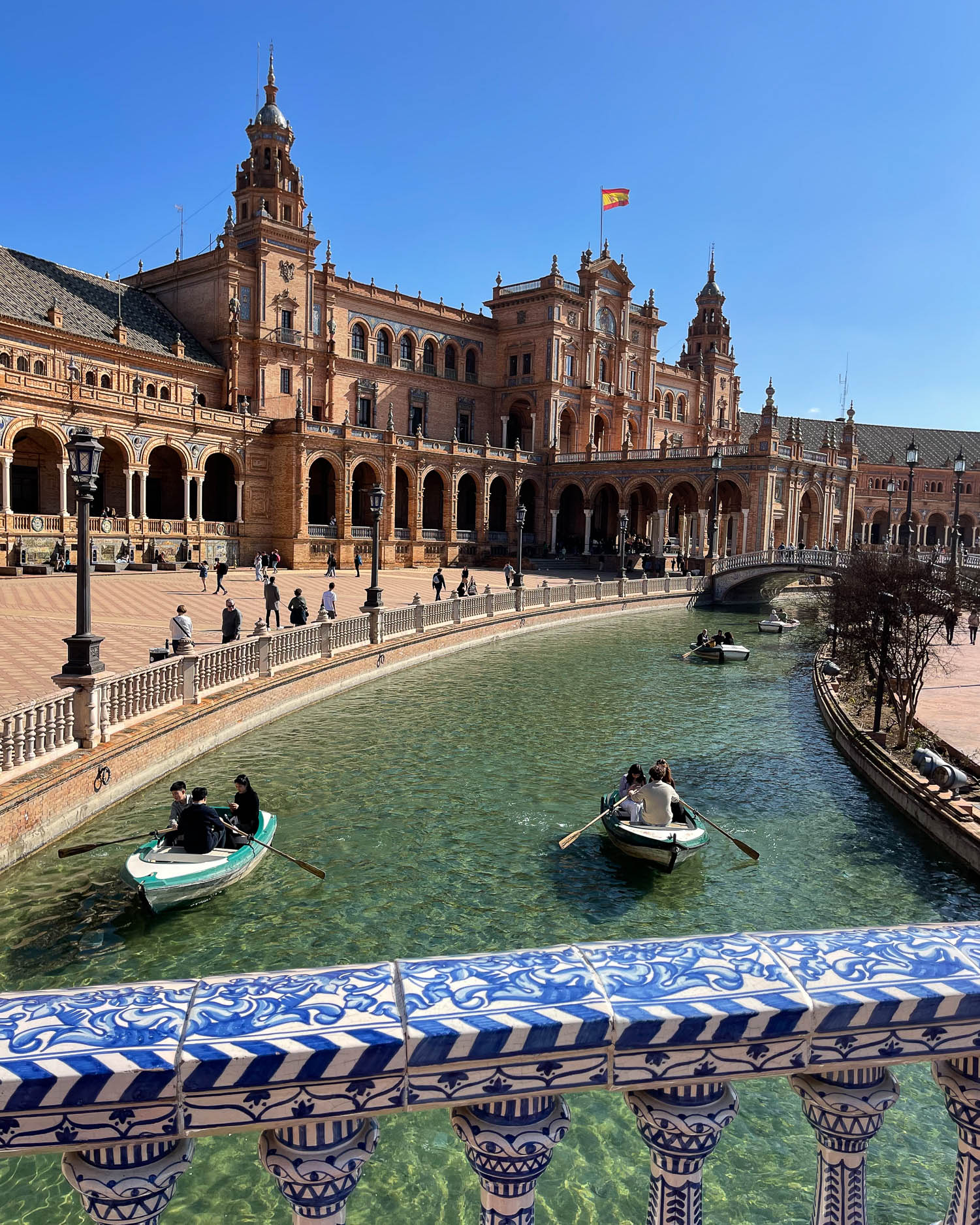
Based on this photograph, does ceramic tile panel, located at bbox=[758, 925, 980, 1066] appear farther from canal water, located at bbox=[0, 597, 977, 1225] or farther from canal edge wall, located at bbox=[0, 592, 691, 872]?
canal edge wall, located at bbox=[0, 592, 691, 872]

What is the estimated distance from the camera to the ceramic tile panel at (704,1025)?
5.92 feet

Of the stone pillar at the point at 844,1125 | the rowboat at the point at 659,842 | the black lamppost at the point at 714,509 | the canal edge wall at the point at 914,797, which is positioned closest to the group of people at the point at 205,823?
the rowboat at the point at 659,842

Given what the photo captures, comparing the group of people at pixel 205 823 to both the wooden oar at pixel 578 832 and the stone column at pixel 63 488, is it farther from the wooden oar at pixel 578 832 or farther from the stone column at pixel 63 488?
the stone column at pixel 63 488

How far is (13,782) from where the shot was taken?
10844 millimetres

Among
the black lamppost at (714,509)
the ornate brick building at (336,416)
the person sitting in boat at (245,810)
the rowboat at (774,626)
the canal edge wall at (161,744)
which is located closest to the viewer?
the canal edge wall at (161,744)

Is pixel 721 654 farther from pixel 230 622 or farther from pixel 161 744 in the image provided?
pixel 161 744

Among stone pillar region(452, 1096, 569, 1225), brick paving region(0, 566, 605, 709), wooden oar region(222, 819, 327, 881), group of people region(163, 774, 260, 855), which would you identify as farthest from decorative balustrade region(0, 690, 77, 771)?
stone pillar region(452, 1096, 569, 1225)

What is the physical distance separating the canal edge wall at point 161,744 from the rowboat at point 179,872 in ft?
4.86

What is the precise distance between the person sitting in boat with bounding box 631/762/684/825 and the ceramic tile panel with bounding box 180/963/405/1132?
10.7 m

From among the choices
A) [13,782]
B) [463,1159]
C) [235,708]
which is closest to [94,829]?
[13,782]

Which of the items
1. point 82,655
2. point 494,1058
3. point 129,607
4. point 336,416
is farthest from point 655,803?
point 336,416

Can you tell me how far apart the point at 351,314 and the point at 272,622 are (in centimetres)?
3683

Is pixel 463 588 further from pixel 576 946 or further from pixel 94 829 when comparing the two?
pixel 576 946

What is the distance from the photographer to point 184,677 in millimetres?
15773
